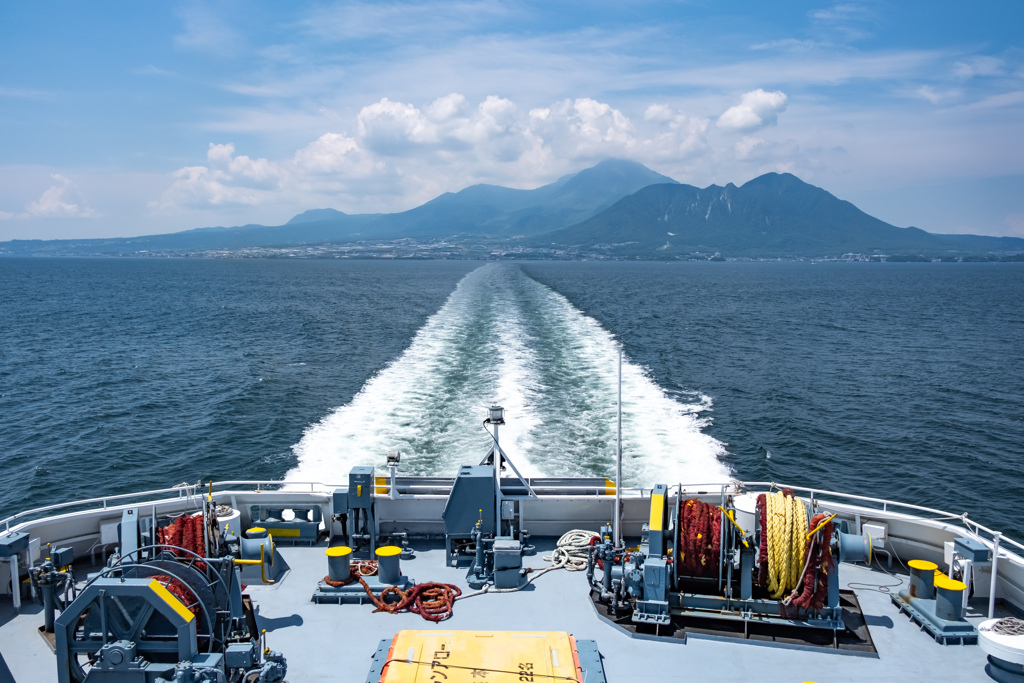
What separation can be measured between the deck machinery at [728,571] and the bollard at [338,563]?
3467 millimetres

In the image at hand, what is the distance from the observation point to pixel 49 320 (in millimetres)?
67750

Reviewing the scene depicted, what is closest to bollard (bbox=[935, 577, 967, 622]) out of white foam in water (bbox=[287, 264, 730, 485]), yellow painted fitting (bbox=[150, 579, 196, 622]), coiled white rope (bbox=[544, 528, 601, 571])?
coiled white rope (bbox=[544, 528, 601, 571])

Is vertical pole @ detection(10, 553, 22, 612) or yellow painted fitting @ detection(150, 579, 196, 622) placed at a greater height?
yellow painted fitting @ detection(150, 579, 196, 622)

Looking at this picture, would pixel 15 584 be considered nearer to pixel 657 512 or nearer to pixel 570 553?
pixel 570 553

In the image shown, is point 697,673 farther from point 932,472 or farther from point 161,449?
point 161,449

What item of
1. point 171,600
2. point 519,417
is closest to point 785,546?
point 171,600

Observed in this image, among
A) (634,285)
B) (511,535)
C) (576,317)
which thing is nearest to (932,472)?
(511,535)

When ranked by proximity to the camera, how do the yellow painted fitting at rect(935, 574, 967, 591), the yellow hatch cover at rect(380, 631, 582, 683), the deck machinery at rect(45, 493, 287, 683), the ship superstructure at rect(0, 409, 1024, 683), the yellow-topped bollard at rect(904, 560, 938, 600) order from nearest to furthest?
the deck machinery at rect(45, 493, 287, 683)
the ship superstructure at rect(0, 409, 1024, 683)
the yellow hatch cover at rect(380, 631, 582, 683)
the yellow painted fitting at rect(935, 574, 967, 591)
the yellow-topped bollard at rect(904, 560, 938, 600)

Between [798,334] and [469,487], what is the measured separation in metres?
51.5

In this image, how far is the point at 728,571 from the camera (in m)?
8.41

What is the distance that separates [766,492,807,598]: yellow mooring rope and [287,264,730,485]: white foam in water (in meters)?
10.9

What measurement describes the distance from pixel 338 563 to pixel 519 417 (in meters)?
15.8

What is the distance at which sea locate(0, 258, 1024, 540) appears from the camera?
894 inches

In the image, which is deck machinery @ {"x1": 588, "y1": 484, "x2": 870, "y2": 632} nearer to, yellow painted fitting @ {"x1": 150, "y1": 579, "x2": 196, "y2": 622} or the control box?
the control box
